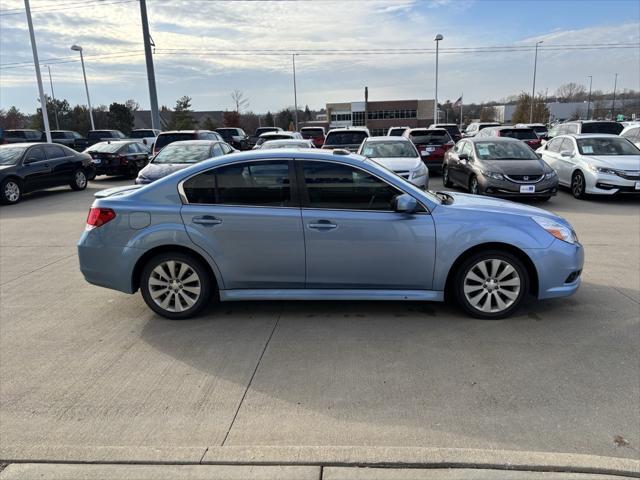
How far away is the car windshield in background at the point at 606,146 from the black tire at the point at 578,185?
649mm

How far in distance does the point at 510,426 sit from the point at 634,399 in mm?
981

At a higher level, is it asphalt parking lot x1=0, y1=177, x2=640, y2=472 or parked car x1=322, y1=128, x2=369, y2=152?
parked car x1=322, y1=128, x2=369, y2=152

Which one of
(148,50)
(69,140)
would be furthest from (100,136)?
(148,50)

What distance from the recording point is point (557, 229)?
14.9 ft

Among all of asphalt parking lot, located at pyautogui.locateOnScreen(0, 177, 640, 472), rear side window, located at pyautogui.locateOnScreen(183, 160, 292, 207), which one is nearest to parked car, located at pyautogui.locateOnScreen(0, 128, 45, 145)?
asphalt parking lot, located at pyautogui.locateOnScreen(0, 177, 640, 472)

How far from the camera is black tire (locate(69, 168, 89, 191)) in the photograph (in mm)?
14916

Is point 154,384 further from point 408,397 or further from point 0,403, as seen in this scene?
point 408,397

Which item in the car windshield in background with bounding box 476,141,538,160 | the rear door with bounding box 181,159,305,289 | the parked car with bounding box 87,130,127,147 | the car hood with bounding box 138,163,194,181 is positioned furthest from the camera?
the parked car with bounding box 87,130,127,147

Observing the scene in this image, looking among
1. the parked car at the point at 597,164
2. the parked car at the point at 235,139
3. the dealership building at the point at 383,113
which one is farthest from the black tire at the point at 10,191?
the dealership building at the point at 383,113

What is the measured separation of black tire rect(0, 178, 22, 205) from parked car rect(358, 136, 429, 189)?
9199mm

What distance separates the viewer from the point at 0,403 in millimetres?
3354

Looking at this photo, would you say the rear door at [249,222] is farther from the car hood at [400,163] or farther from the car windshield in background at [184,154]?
the car windshield in background at [184,154]

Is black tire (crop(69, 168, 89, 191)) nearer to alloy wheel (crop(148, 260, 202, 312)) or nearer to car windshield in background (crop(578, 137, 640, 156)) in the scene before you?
alloy wheel (crop(148, 260, 202, 312))

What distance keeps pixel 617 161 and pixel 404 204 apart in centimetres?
948
